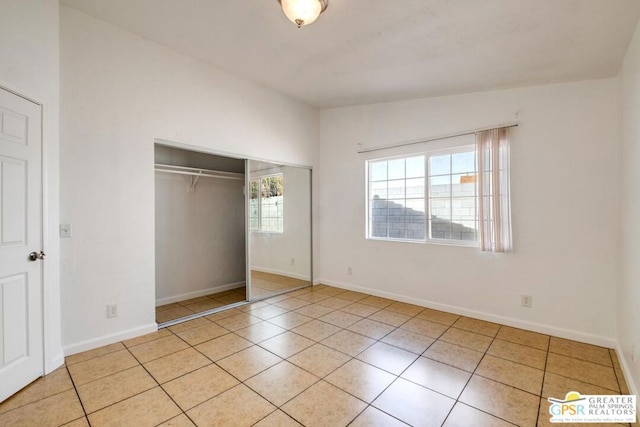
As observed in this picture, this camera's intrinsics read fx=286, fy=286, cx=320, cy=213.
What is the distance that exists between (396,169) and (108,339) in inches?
156

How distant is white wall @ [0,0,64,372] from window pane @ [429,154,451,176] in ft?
13.0

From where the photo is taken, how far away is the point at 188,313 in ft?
11.9

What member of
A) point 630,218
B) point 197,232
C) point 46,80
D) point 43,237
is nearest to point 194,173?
point 197,232

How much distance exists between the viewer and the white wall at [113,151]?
2.55 meters

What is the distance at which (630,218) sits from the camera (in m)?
2.20

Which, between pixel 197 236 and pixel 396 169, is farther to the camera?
pixel 197 236

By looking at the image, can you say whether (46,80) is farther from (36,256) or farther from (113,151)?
(36,256)

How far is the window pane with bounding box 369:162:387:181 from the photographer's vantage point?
438 cm

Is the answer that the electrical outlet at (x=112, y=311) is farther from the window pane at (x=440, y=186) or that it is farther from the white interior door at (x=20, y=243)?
the window pane at (x=440, y=186)

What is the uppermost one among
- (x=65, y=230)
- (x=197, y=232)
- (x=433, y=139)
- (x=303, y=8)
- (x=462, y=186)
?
(x=303, y=8)

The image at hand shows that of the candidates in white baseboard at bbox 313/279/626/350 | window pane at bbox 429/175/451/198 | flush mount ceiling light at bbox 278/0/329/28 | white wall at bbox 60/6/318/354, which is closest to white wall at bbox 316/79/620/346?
white baseboard at bbox 313/279/626/350

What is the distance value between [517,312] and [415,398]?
197 cm

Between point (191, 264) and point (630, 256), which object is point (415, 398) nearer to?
point (630, 256)

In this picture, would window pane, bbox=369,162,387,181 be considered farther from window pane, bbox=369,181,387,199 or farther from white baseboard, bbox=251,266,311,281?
white baseboard, bbox=251,266,311,281
